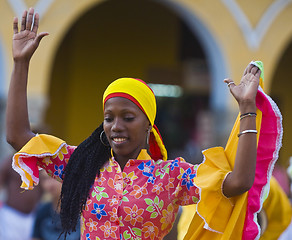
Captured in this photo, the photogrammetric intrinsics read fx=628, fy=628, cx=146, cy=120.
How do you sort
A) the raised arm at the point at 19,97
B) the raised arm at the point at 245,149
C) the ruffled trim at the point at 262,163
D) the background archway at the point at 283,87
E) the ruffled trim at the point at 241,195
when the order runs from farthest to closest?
the background archway at the point at 283,87 → the raised arm at the point at 19,97 → the ruffled trim at the point at 262,163 → the ruffled trim at the point at 241,195 → the raised arm at the point at 245,149

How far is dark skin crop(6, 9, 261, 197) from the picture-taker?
2.69 meters

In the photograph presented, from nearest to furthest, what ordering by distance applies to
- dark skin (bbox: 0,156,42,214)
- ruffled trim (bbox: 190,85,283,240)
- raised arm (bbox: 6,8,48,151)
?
ruffled trim (bbox: 190,85,283,240) → raised arm (bbox: 6,8,48,151) → dark skin (bbox: 0,156,42,214)

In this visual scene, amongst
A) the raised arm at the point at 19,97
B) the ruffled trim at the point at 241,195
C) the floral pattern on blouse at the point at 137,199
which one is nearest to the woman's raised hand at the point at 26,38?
the raised arm at the point at 19,97

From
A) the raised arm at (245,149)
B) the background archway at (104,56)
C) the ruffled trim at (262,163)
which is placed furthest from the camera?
the background archway at (104,56)

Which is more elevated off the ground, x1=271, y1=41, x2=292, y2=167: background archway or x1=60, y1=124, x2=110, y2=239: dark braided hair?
x1=271, y1=41, x2=292, y2=167: background archway

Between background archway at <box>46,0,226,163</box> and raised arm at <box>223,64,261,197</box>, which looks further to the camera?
background archway at <box>46,0,226,163</box>

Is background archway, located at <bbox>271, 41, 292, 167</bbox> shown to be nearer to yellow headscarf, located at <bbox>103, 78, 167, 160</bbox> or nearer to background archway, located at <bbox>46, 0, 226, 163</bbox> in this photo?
background archway, located at <bbox>46, 0, 226, 163</bbox>

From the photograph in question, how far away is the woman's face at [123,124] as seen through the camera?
2932mm

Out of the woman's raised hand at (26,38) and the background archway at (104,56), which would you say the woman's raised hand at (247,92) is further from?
the background archway at (104,56)

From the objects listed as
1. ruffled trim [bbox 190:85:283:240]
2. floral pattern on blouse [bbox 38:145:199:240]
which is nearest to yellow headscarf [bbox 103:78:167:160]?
floral pattern on blouse [bbox 38:145:199:240]

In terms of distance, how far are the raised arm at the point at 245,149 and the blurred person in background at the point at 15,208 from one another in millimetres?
4110

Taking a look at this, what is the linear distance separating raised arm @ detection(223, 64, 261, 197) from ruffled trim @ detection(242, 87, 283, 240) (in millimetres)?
194

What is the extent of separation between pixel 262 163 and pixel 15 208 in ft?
13.7

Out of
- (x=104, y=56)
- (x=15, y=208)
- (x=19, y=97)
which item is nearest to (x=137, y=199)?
(x=19, y=97)
